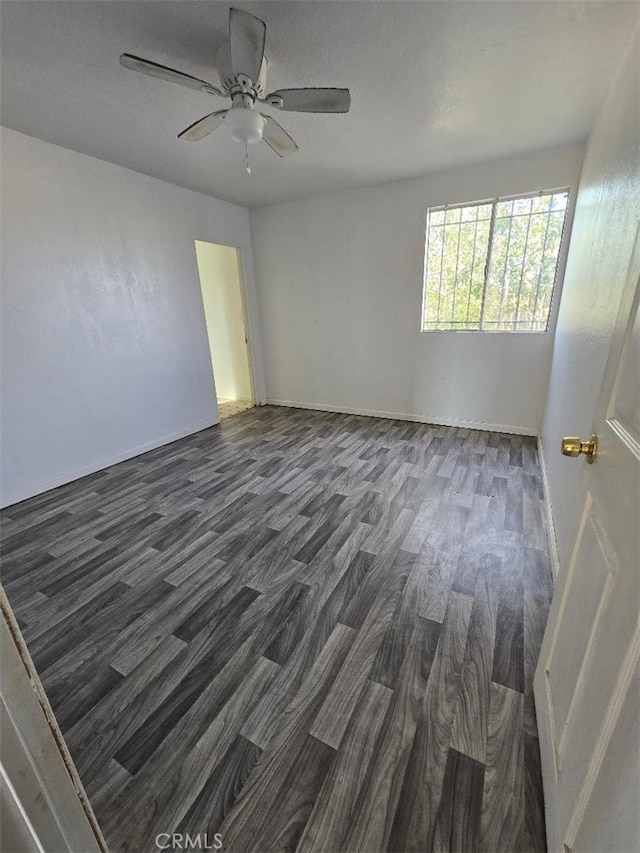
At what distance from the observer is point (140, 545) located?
2205 millimetres

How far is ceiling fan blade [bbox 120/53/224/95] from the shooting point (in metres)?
1.44

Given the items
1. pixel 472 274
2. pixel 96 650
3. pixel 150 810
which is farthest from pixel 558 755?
pixel 472 274

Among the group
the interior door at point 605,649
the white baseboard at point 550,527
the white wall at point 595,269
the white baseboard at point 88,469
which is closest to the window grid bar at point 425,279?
the white wall at point 595,269

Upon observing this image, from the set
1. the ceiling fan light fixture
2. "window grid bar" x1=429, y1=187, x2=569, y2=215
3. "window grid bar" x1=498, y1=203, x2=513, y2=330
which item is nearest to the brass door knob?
the ceiling fan light fixture

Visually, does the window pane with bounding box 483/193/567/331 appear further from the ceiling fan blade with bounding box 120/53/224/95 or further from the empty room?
the ceiling fan blade with bounding box 120/53/224/95

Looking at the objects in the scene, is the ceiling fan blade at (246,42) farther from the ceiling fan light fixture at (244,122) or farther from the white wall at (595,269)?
the white wall at (595,269)

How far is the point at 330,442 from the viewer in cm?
377

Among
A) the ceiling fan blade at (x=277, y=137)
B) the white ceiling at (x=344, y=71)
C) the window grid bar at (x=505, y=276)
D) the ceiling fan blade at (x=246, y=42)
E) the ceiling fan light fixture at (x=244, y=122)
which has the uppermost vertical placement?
the white ceiling at (x=344, y=71)

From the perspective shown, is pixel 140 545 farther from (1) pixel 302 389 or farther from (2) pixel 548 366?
(2) pixel 548 366

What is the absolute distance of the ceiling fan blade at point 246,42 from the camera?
133 cm

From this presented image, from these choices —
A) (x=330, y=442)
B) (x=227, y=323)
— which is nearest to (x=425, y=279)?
(x=330, y=442)

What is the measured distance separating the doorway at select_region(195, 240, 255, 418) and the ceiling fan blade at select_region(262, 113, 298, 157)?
2527 millimetres

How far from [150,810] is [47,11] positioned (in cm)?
298

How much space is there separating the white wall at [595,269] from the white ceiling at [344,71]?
319mm
